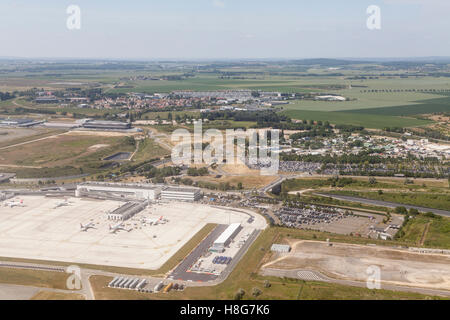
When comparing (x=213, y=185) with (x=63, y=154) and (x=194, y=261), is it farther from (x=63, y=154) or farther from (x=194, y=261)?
(x=63, y=154)

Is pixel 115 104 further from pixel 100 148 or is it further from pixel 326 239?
pixel 326 239

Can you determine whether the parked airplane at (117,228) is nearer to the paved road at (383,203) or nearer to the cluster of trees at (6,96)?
the paved road at (383,203)

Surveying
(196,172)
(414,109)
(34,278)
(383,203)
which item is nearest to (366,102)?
(414,109)

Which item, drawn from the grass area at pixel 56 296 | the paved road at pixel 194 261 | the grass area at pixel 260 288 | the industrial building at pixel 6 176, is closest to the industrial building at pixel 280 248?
the grass area at pixel 260 288

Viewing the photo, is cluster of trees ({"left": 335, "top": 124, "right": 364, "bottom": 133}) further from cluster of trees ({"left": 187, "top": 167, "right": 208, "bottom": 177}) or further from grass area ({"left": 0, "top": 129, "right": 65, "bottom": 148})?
grass area ({"left": 0, "top": 129, "right": 65, "bottom": 148})

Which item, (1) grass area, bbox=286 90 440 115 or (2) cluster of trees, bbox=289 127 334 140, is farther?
(1) grass area, bbox=286 90 440 115

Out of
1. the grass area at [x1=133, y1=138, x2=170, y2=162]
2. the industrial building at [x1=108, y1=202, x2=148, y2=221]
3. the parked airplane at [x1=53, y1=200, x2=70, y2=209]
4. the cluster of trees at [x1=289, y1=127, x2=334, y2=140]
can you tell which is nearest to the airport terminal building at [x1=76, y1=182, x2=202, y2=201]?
the industrial building at [x1=108, y1=202, x2=148, y2=221]
